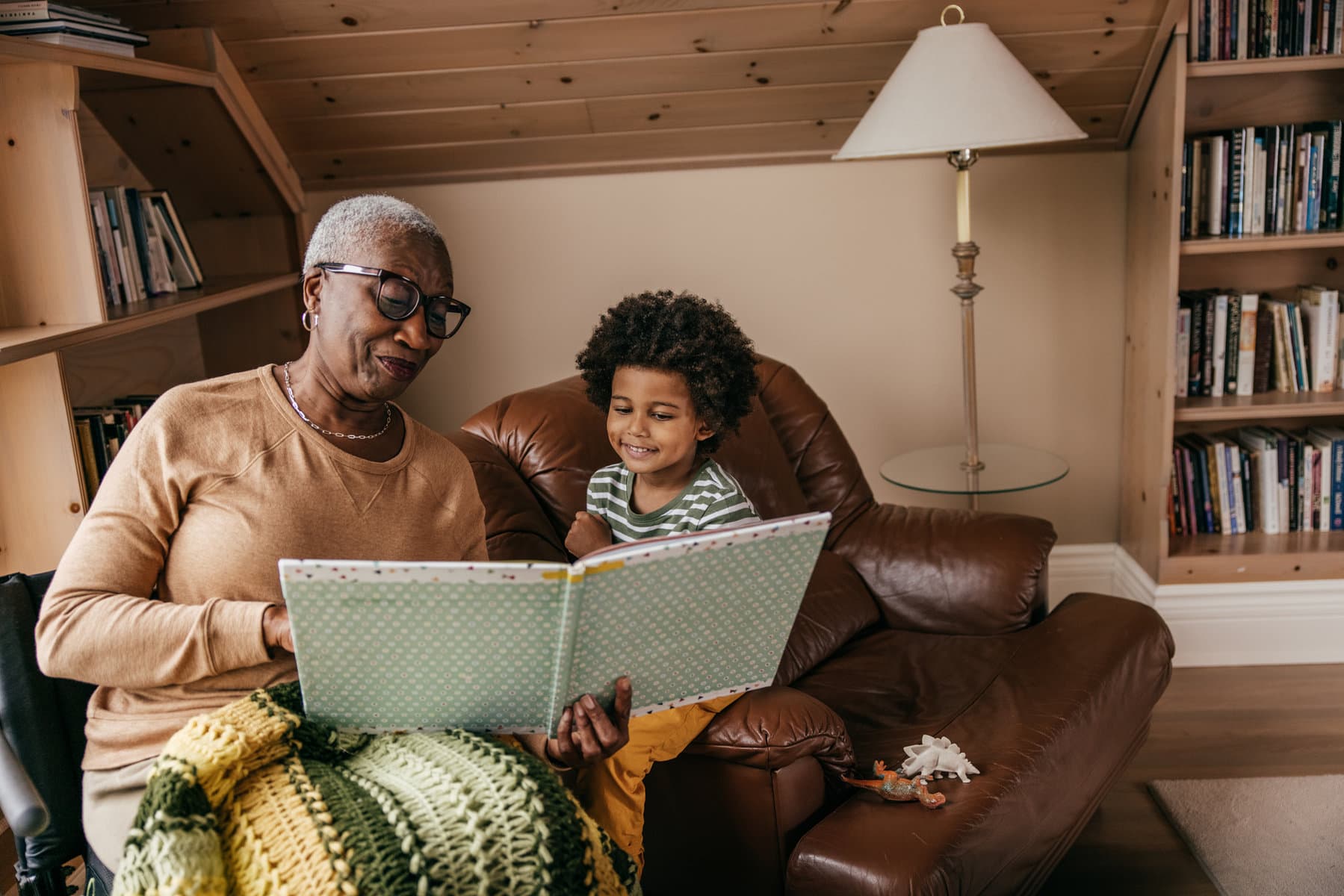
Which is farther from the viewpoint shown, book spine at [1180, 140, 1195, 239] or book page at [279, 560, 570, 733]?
book spine at [1180, 140, 1195, 239]

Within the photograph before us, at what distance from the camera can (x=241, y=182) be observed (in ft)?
8.84

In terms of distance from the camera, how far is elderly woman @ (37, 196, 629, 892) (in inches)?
49.6

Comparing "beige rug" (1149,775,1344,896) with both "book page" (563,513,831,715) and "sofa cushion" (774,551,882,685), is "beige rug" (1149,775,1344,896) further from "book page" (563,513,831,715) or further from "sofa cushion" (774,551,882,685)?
"book page" (563,513,831,715)

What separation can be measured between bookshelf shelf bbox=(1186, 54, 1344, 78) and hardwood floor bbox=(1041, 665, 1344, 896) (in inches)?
56.9

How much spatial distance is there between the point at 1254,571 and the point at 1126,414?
53 cm

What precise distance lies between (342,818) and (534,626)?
267 millimetres

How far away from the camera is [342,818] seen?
112 centimetres

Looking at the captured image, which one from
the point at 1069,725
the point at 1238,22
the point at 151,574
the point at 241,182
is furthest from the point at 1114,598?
the point at 241,182

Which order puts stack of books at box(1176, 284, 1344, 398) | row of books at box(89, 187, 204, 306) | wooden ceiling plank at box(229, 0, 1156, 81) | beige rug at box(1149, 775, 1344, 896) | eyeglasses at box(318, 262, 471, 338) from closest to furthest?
eyeglasses at box(318, 262, 471, 338)
beige rug at box(1149, 775, 1344, 896)
row of books at box(89, 187, 204, 306)
wooden ceiling plank at box(229, 0, 1156, 81)
stack of books at box(1176, 284, 1344, 398)

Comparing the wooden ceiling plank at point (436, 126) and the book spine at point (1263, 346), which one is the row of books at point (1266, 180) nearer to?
the book spine at point (1263, 346)

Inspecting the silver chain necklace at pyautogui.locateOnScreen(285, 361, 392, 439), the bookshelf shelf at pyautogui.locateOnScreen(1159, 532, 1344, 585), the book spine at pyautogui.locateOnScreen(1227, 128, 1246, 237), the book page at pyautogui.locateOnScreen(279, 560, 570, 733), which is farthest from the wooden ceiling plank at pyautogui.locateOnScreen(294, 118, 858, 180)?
the book page at pyautogui.locateOnScreen(279, 560, 570, 733)

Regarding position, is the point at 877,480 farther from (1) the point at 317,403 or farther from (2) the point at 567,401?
(1) the point at 317,403

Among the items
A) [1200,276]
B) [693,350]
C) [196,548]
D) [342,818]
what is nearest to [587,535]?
[693,350]

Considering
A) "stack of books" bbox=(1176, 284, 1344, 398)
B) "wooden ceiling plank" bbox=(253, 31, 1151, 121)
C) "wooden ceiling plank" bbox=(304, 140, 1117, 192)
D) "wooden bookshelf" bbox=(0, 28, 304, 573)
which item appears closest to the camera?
"wooden bookshelf" bbox=(0, 28, 304, 573)
